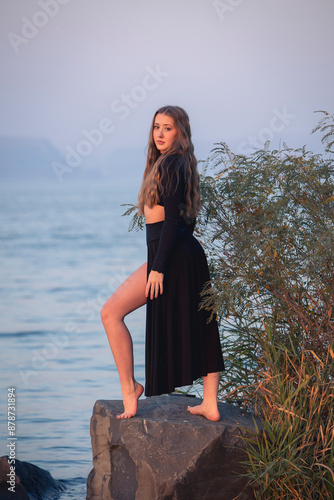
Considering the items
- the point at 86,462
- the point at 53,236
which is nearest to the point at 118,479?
the point at 86,462

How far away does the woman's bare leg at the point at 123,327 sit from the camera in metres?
4.36

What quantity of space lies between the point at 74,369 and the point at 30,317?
4.43m

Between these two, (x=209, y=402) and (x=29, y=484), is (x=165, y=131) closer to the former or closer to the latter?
(x=209, y=402)

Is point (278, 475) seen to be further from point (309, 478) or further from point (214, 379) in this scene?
point (214, 379)

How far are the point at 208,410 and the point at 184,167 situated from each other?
1406 mm

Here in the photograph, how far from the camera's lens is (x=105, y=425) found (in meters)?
4.46

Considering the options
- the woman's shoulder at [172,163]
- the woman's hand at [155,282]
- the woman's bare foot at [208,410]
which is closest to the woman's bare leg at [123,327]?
the woman's hand at [155,282]

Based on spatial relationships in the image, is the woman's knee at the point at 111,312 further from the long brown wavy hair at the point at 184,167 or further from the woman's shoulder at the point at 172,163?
the woman's shoulder at the point at 172,163

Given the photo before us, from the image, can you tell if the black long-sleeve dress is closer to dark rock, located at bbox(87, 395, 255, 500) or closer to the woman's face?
the woman's face

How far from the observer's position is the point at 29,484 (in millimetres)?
5215

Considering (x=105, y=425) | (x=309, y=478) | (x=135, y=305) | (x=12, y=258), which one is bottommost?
(x=309, y=478)

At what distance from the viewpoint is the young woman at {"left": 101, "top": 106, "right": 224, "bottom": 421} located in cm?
434

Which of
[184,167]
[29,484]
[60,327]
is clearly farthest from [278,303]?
[60,327]

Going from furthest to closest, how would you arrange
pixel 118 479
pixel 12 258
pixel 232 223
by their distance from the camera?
1. pixel 12 258
2. pixel 232 223
3. pixel 118 479
